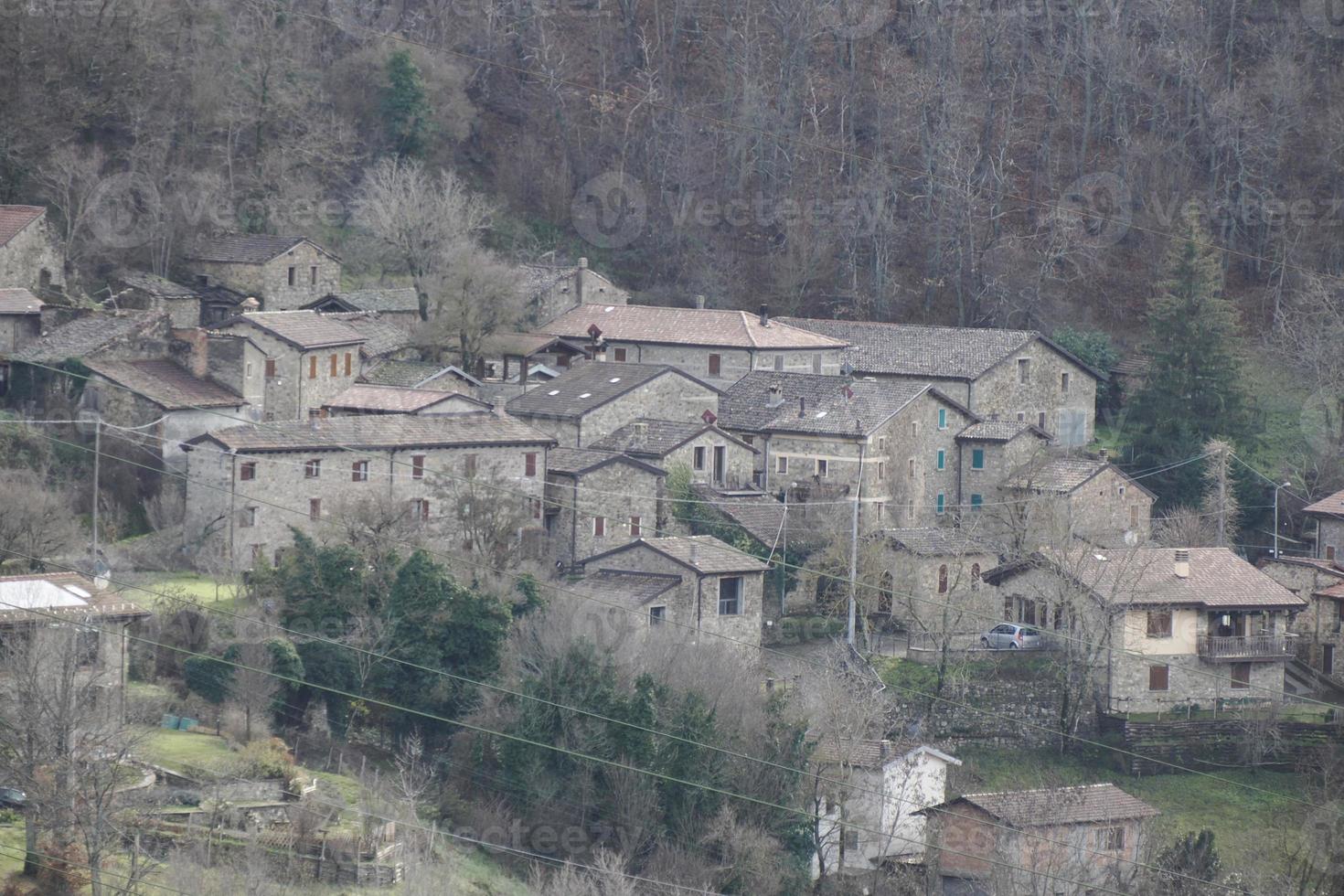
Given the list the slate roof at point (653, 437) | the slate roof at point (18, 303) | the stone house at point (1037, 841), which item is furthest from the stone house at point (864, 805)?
the slate roof at point (18, 303)

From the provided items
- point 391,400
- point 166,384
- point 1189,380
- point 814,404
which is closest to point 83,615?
point 166,384

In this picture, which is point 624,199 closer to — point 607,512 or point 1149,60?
point 1149,60

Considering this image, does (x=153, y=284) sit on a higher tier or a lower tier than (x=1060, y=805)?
higher

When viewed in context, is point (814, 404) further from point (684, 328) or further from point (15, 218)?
point (15, 218)

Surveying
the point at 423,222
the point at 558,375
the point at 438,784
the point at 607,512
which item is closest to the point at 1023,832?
the point at 438,784

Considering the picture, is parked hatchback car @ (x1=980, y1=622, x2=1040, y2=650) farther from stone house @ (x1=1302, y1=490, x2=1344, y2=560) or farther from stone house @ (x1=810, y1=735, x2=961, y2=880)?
stone house @ (x1=1302, y1=490, x2=1344, y2=560)

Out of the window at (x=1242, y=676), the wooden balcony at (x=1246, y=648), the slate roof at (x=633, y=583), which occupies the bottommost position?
the window at (x=1242, y=676)

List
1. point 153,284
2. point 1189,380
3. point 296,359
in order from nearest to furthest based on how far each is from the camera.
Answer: point 296,359 → point 153,284 → point 1189,380

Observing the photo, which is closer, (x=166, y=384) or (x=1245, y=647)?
(x=1245, y=647)

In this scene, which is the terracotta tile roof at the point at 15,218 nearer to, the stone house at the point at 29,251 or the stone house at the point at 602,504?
the stone house at the point at 29,251

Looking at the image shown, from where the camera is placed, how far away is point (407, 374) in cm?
4375

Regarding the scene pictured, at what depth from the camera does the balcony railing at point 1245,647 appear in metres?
36.2

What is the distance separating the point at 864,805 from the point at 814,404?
513 inches

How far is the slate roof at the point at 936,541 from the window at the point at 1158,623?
4.00 metres
